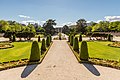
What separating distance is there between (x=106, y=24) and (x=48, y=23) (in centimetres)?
3399

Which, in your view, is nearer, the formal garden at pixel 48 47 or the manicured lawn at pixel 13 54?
the formal garden at pixel 48 47

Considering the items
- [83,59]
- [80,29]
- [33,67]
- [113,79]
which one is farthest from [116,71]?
[80,29]

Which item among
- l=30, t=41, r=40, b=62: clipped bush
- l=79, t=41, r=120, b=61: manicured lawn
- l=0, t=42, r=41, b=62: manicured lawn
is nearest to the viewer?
l=30, t=41, r=40, b=62: clipped bush

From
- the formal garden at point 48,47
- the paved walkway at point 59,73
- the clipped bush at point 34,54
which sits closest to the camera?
the paved walkway at point 59,73

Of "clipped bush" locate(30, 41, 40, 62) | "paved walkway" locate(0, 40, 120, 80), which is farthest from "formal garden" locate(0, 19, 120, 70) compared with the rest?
"paved walkway" locate(0, 40, 120, 80)

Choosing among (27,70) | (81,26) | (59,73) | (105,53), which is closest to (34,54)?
(27,70)

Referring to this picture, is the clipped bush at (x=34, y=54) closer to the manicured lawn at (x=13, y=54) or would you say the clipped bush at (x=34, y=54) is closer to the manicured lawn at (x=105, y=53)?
the manicured lawn at (x=13, y=54)

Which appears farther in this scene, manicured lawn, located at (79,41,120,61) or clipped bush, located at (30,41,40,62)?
manicured lawn, located at (79,41,120,61)

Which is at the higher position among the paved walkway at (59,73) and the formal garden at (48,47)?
the formal garden at (48,47)

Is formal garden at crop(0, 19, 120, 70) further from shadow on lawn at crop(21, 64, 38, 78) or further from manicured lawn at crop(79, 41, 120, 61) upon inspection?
shadow on lawn at crop(21, 64, 38, 78)

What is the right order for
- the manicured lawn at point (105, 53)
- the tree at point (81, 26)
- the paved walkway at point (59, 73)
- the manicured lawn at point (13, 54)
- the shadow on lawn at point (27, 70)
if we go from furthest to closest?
the tree at point (81, 26) < the manicured lawn at point (105, 53) < the manicured lawn at point (13, 54) < the shadow on lawn at point (27, 70) < the paved walkway at point (59, 73)

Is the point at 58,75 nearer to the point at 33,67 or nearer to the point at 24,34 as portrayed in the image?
the point at 33,67

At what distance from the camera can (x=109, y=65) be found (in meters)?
13.7

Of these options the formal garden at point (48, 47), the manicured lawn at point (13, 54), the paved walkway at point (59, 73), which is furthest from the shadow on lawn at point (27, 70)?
the manicured lawn at point (13, 54)
